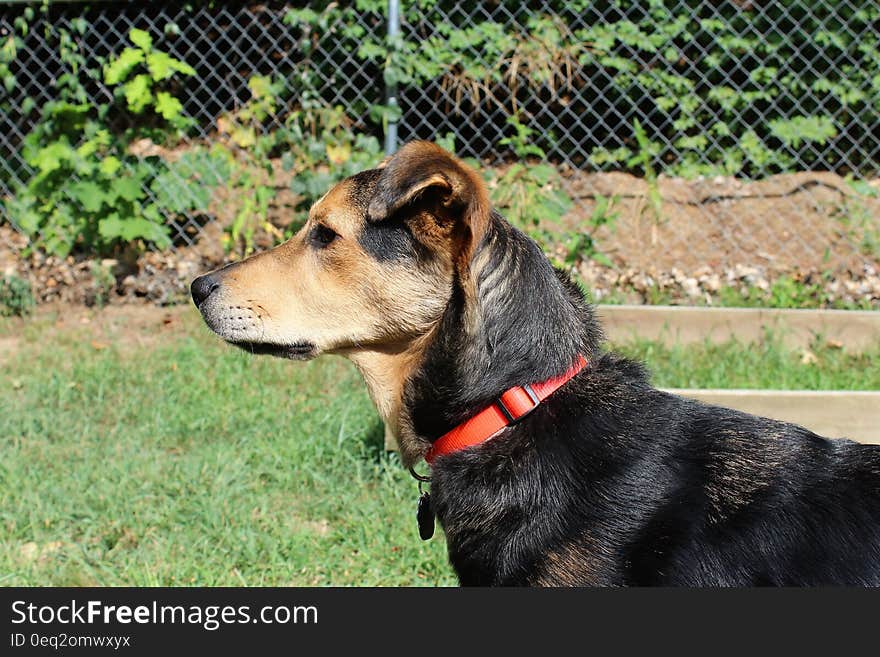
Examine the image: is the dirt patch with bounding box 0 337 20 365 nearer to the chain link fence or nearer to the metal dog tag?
the chain link fence

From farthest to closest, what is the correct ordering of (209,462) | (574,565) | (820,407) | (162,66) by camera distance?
1. (162,66)
2. (209,462)
3. (820,407)
4. (574,565)

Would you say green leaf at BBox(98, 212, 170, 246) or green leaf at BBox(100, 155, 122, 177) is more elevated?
green leaf at BBox(100, 155, 122, 177)

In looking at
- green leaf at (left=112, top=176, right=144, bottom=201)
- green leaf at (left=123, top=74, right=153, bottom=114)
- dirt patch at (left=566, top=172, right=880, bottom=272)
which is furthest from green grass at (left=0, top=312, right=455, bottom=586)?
dirt patch at (left=566, top=172, right=880, bottom=272)

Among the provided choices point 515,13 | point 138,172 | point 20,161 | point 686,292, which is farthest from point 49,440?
point 515,13

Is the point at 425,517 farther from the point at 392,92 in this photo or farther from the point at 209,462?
the point at 392,92

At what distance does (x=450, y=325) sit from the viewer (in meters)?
2.89

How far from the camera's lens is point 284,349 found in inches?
125

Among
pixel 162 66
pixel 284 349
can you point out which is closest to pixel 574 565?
pixel 284 349

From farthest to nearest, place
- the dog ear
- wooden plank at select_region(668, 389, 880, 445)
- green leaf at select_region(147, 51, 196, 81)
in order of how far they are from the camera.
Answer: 1. green leaf at select_region(147, 51, 196, 81)
2. wooden plank at select_region(668, 389, 880, 445)
3. the dog ear

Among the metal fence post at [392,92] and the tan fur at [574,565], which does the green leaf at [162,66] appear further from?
the tan fur at [574,565]

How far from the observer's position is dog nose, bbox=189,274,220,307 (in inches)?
126

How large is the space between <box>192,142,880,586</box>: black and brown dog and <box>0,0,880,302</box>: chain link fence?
481 centimetres

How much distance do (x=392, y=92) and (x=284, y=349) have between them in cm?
457

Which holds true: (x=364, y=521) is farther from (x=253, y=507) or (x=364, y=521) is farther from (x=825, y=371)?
(x=825, y=371)
